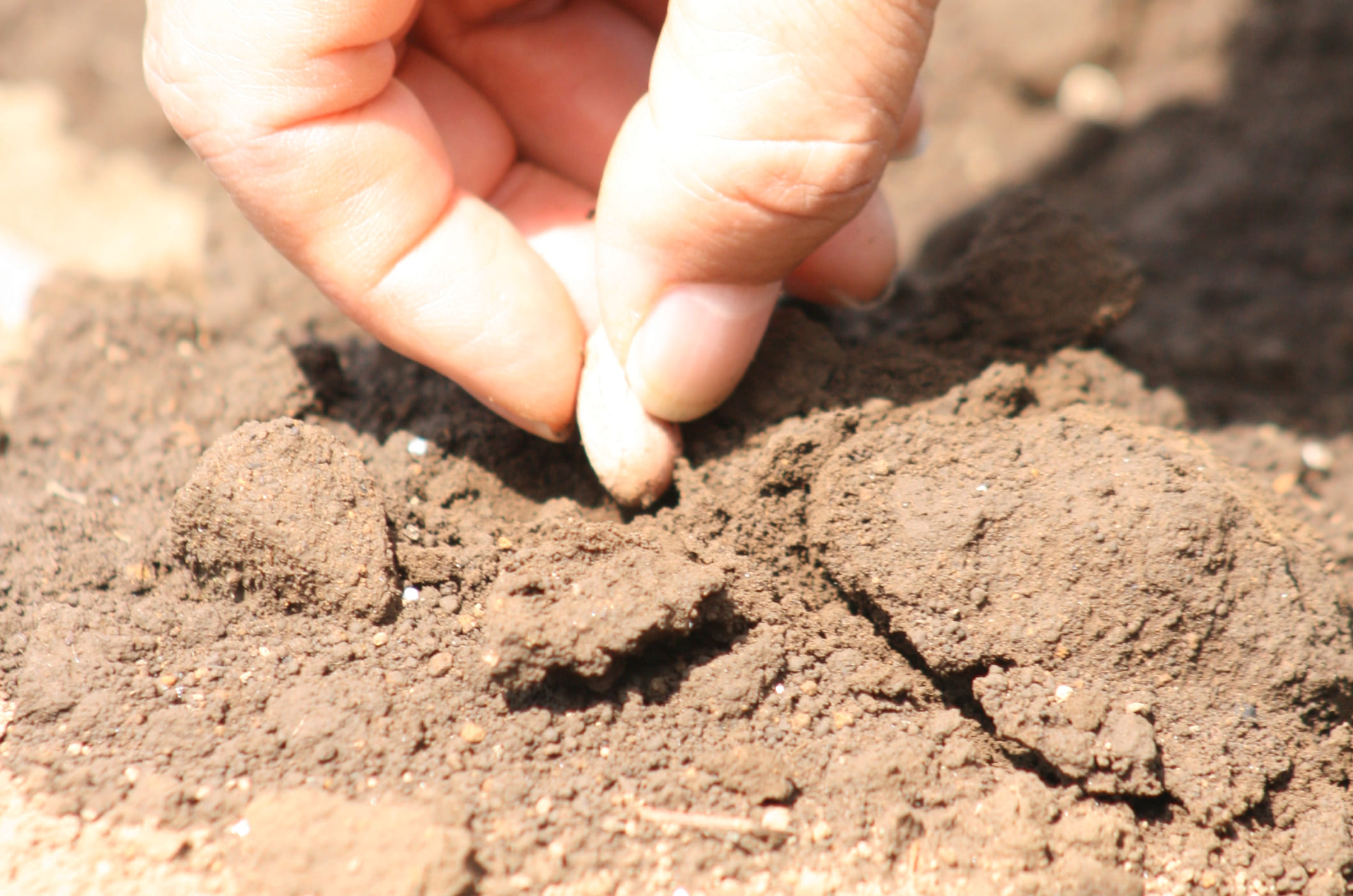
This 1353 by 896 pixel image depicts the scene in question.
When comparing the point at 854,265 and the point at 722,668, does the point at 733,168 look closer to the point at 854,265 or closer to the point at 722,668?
the point at 854,265

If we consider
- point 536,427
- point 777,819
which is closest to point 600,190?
point 536,427

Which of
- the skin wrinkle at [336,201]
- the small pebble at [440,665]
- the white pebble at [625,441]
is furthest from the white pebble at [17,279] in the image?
the small pebble at [440,665]

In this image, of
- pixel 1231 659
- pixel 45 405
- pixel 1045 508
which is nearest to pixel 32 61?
pixel 45 405

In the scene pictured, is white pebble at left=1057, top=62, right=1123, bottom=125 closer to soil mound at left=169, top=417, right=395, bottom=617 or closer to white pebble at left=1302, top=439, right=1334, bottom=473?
white pebble at left=1302, top=439, right=1334, bottom=473

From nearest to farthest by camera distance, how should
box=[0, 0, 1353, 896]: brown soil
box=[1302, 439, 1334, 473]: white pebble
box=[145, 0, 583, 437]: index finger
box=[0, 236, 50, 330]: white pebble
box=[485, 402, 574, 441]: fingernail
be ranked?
box=[0, 0, 1353, 896]: brown soil
box=[145, 0, 583, 437]: index finger
box=[485, 402, 574, 441]: fingernail
box=[1302, 439, 1334, 473]: white pebble
box=[0, 236, 50, 330]: white pebble

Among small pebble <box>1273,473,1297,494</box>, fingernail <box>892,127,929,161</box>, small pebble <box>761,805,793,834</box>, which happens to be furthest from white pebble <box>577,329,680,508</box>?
small pebble <box>1273,473,1297,494</box>

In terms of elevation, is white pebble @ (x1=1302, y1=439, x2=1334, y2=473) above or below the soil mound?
below

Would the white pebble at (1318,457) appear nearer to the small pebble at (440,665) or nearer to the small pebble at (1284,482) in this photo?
the small pebble at (1284,482)

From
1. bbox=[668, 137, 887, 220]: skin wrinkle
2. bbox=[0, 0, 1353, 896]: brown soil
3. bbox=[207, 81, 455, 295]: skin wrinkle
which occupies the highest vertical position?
bbox=[668, 137, 887, 220]: skin wrinkle
